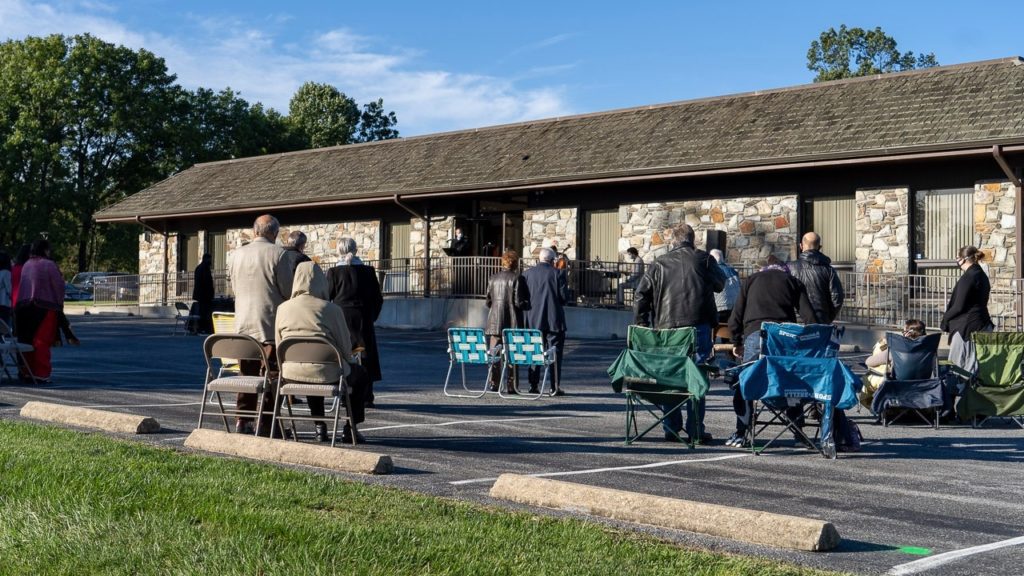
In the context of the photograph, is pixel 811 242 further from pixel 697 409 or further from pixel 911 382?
pixel 697 409

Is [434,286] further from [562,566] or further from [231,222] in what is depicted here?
[562,566]

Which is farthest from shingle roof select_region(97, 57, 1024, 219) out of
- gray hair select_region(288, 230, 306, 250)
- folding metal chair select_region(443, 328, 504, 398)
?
gray hair select_region(288, 230, 306, 250)

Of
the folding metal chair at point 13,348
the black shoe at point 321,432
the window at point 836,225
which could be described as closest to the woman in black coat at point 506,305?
the black shoe at point 321,432

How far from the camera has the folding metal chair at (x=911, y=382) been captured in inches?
473

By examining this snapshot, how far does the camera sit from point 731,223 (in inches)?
1003

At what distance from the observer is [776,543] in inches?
236

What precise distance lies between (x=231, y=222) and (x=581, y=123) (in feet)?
42.8

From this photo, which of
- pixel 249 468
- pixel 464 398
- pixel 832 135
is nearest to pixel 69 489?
pixel 249 468

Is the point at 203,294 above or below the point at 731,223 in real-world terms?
below

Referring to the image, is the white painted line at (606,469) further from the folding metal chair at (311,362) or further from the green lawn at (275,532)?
the folding metal chair at (311,362)

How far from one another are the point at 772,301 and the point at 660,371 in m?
1.35

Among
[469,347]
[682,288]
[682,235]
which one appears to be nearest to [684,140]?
[469,347]

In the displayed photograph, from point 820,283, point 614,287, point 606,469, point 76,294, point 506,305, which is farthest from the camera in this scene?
point 76,294

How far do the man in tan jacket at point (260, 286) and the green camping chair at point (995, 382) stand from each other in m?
7.17
